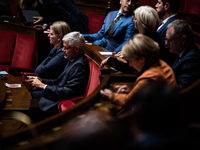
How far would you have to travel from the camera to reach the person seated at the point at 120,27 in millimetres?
2354

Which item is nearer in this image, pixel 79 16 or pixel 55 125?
pixel 55 125

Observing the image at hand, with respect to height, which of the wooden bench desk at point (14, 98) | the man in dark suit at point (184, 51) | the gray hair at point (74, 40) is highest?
the man in dark suit at point (184, 51)

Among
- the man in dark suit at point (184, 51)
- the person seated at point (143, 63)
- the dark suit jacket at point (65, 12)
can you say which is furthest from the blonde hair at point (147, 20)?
the dark suit jacket at point (65, 12)

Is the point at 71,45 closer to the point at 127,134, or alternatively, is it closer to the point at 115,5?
the point at 127,134

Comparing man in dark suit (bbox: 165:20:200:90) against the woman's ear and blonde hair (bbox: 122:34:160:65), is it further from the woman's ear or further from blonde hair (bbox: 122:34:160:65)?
the woman's ear

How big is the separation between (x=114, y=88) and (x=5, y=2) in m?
3.46

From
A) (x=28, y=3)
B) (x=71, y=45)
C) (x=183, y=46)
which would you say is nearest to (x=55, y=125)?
(x=183, y=46)

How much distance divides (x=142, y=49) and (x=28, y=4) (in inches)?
117

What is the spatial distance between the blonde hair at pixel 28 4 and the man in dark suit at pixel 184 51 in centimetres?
278

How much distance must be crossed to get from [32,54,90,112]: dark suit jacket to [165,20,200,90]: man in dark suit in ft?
2.59

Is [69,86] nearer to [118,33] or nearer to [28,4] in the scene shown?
[118,33]

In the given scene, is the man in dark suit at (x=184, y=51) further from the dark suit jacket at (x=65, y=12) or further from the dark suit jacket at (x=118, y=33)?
the dark suit jacket at (x=65, y=12)

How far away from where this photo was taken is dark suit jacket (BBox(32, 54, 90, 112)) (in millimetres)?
2045

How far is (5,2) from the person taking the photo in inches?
167
